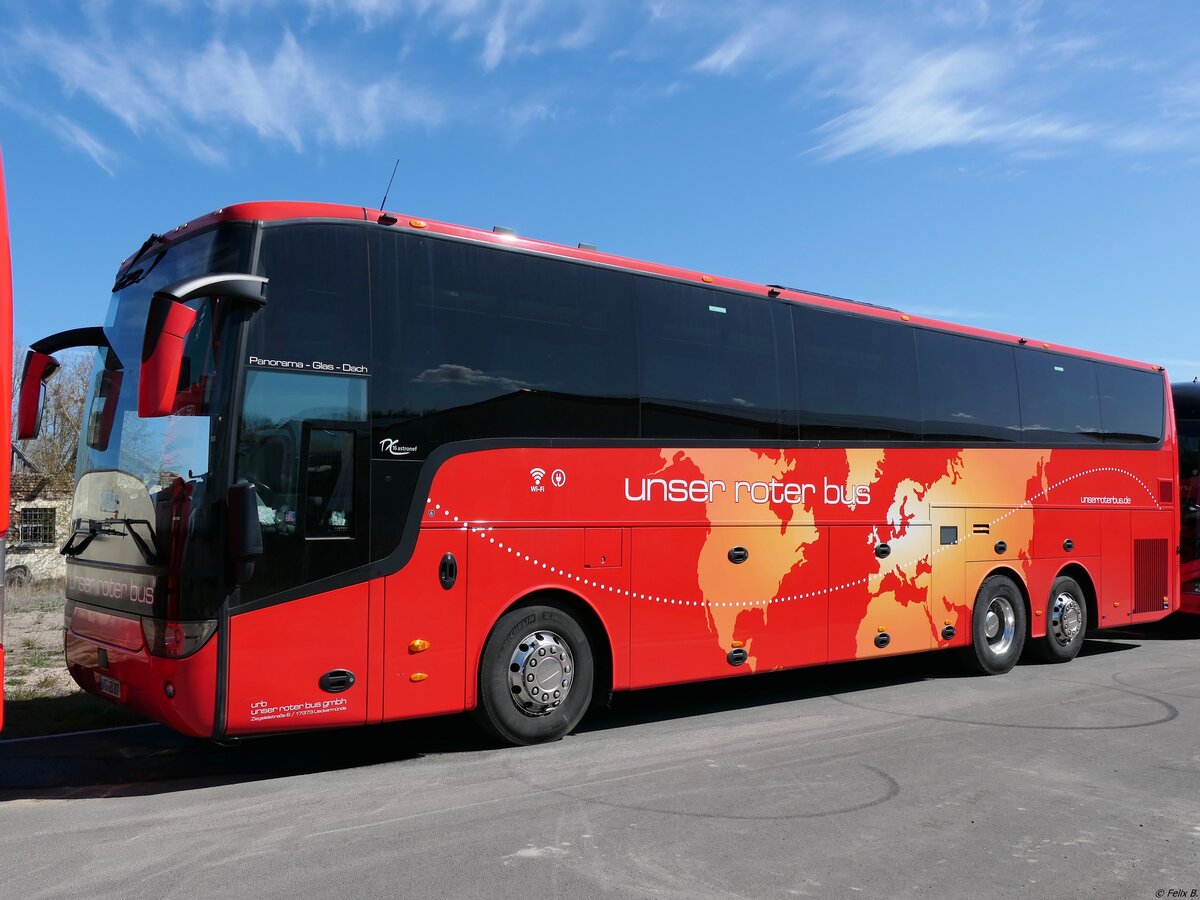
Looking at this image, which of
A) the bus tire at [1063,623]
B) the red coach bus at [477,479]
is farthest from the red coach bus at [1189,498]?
the red coach bus at [477,479]

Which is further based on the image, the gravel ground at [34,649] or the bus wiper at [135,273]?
the gravel ground at [34,649]

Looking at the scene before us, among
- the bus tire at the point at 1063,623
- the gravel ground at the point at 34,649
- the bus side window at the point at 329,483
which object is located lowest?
the gravel ground at the point at 34,649

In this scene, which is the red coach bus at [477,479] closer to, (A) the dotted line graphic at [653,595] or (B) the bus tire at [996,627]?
(A) the dotted line graphic at [653,595]

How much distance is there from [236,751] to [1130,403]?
1222 cm

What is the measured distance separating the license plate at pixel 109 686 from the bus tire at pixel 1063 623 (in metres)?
10.6

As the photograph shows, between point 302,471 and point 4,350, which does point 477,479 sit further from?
point 4,350

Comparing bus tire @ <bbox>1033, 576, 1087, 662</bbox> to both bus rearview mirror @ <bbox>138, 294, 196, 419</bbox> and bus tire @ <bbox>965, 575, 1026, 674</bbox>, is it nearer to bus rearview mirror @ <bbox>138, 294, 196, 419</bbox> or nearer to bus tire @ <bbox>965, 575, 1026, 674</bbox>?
bus tire @ <bbox>965, 575, 1026, 674</bbox>

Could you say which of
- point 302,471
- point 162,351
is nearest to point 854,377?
point 302,471

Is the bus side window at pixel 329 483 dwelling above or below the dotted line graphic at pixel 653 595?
above

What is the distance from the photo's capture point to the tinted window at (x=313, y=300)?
6.75 metres

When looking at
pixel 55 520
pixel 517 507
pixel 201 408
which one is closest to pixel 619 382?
pixel 517 507

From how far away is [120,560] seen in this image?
7004mm

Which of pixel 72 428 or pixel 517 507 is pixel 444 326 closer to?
pixel 517 507

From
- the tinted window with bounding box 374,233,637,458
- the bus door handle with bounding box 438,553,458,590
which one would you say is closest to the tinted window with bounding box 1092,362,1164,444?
the tinted window with bounding box 374,233,637,458
